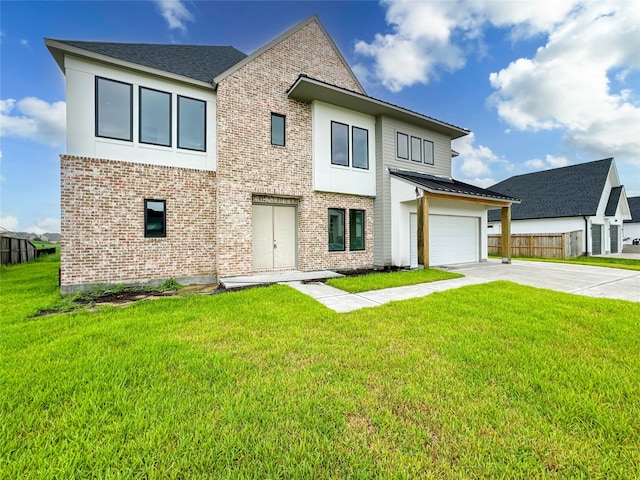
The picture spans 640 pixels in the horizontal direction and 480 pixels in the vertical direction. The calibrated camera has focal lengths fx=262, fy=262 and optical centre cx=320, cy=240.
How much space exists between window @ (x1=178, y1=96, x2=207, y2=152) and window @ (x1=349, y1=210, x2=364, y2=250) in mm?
6263

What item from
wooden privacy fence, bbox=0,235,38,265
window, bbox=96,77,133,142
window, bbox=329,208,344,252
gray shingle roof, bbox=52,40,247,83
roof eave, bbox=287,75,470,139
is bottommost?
wooden privacy fence, bbox=0,235,38,265

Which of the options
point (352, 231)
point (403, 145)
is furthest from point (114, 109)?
point (403, 145)

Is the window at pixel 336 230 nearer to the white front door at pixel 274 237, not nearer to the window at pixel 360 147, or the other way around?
the white front door at pixel 274 237

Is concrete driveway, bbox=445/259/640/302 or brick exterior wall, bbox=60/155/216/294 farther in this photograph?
brick exterior wall, bbox=60/155/216/294

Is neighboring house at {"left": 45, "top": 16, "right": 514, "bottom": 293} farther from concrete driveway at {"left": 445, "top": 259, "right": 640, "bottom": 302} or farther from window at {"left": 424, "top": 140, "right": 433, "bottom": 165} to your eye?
concrete driveway at {"left": 445, "top": 259, "right": 640, "bottom": 302}

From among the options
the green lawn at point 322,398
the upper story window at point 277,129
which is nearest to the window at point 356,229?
the upper story window at point 277,129

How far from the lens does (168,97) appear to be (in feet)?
27.7

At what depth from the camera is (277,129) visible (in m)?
9.81

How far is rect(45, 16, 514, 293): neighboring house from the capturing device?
7.49 metres

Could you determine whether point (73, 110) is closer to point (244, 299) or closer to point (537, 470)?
point (244, 299)

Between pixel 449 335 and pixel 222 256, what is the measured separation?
7.12 m

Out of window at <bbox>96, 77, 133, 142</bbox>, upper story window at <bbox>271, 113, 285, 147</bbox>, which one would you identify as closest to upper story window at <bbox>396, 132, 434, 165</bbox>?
upper story window at <bbox>271, 113, 285, 147</bbox>

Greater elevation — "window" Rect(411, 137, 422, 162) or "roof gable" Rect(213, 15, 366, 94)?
"roof gable" Rect(213, 15, 366, 94)

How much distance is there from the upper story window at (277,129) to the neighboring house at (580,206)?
2154 cm
